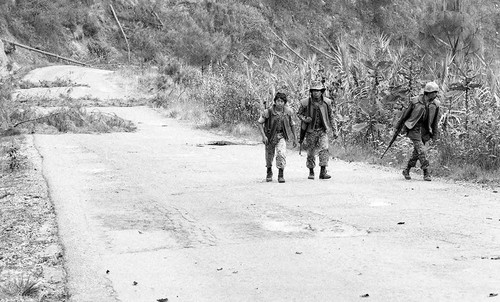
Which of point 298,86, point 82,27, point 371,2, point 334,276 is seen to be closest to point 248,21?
point 82,27

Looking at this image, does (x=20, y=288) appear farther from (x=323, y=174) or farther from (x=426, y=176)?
(x=426, y=176)

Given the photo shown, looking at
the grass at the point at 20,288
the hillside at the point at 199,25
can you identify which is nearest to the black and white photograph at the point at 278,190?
the grass at the point at 20,288

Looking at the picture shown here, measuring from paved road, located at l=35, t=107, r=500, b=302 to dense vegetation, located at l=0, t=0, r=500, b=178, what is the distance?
8.26 feet

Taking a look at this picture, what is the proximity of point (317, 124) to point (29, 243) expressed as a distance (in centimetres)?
601

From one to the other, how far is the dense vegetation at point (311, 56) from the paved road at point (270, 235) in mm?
2516

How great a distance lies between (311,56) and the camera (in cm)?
2906

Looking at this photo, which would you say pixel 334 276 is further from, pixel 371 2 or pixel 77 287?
pixel 371 2

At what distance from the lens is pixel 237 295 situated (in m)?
6.73

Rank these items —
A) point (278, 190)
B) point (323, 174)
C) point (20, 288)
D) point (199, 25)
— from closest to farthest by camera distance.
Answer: point (20, 288) → point (278, 190) → point (323, 174) → point (199, 25)

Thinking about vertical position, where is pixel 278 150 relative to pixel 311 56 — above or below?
below

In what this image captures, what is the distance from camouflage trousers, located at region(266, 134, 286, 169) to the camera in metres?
13.4

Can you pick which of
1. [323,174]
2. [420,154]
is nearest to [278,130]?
[323,174]

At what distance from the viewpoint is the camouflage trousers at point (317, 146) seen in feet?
45.2

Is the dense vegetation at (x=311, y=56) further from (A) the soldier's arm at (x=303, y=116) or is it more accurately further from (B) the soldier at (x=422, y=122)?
(A) the soldier's arm at (x=303, y=116)
